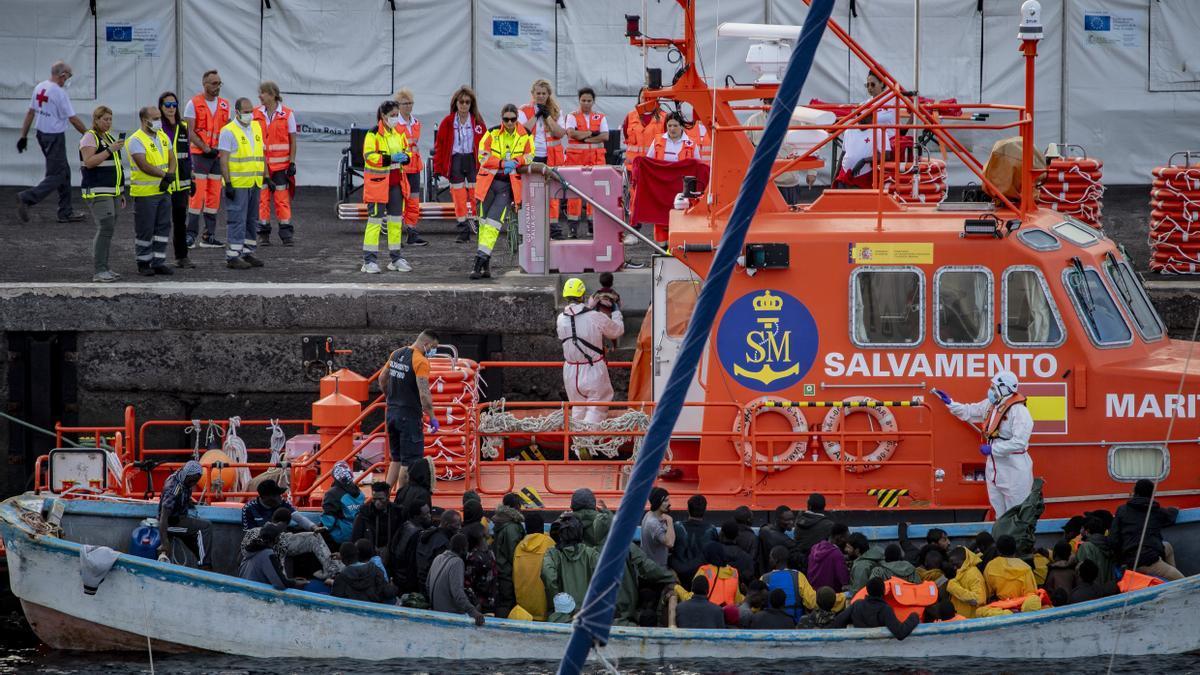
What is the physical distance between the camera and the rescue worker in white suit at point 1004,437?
36.3 ft

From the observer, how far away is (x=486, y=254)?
1695 cm

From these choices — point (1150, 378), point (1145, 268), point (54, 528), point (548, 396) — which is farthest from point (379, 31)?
point (1150, 378)

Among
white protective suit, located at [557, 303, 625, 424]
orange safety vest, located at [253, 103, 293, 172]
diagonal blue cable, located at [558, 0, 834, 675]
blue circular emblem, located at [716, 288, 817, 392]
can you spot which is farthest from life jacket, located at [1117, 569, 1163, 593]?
orange safety vest, located at [253, 103, 293, 172]

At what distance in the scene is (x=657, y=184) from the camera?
634 inches

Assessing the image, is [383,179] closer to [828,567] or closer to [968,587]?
[828,567]

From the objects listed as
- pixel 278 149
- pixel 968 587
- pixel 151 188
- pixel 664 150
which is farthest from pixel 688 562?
pixel 278 149

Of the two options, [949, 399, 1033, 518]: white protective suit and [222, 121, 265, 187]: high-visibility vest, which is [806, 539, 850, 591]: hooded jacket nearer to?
[949, 399, 1033, 518]: white protective suit

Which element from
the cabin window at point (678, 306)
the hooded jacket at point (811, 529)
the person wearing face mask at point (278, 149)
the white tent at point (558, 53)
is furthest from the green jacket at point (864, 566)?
the white tent at point (558, 53)

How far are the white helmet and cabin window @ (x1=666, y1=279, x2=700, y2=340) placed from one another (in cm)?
234

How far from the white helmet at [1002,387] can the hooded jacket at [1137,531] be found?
1.09 metres

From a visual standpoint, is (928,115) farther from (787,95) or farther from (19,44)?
(19,44)

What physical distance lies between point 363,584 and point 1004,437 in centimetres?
461

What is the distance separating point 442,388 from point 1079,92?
14.2 meters

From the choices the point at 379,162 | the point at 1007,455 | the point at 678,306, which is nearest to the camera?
the point at 1007,455
